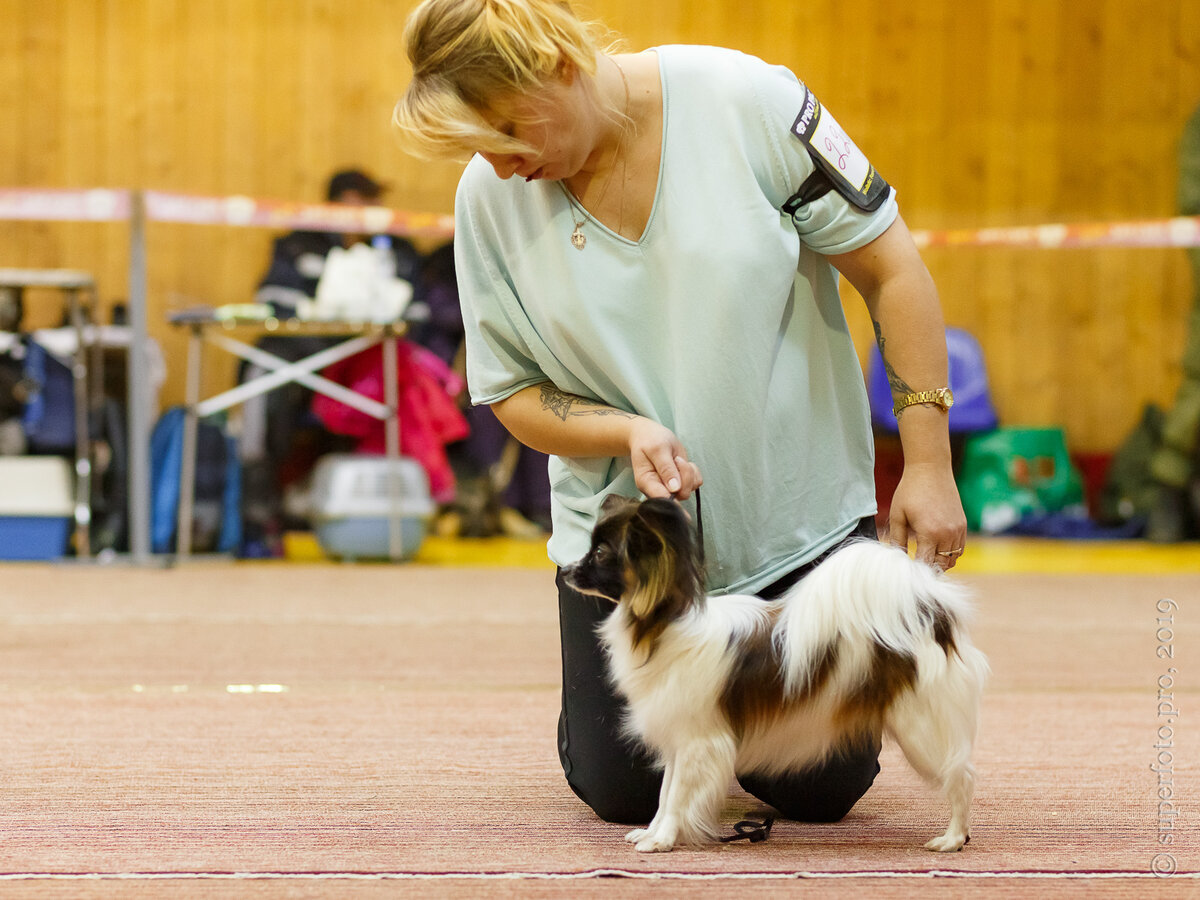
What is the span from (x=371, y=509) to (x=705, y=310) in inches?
120

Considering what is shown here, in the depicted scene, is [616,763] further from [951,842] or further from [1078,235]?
[1078,235]

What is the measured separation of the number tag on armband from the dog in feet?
1.30

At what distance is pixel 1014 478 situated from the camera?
5520mm

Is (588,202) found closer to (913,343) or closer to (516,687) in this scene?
(913,343)

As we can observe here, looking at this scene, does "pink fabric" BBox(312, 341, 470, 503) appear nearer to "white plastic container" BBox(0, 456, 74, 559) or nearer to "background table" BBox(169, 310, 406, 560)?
"background table" BBox(169, 310, 406, 560)

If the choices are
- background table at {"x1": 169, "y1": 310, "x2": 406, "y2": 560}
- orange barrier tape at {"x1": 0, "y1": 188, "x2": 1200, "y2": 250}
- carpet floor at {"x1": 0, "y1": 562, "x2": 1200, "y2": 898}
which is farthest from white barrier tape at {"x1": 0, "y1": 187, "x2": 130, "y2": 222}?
carpet floor at {"x1": 0, "y1": 562, "x2": 1200, "y2": 898}

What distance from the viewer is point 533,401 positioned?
1571 mm

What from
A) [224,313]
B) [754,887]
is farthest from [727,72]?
[224,313]

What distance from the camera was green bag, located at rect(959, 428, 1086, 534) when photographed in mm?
5480

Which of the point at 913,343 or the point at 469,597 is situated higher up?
the point at 913,343

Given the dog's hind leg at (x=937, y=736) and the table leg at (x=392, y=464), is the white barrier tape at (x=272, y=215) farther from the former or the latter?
the dog's hind leg at (x=937, y=736)

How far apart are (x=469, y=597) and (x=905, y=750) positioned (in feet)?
7.52

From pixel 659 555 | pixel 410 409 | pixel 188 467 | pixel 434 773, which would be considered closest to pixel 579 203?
pixel 659 555

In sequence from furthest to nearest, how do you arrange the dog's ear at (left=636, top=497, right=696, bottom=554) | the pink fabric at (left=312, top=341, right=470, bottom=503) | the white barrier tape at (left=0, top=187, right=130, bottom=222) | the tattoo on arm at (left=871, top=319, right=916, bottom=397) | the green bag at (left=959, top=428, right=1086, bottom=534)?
the green bag at (left=959, top=428, right=1086, bottom=534) < the pink fabric at (left=312, top=341, right=470, bottom=503) < the white barrier tape at (left=0, top=187, right=130, bottom=222) < the tattoo on arm at (left=871, top=319, right=916, bottom=397) < the dog's ear at (left=636, top=497, right=696, bottom=554)
